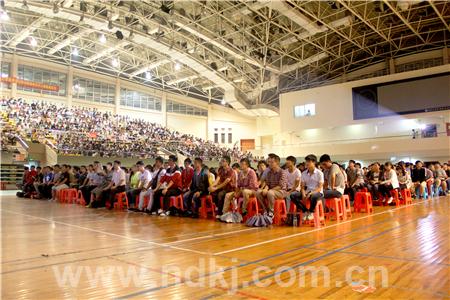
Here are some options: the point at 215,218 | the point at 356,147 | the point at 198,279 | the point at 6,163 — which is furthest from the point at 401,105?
the point at 6,163

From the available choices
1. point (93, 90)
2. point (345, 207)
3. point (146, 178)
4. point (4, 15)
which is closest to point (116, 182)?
point (146, 178)

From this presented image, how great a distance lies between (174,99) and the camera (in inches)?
1212

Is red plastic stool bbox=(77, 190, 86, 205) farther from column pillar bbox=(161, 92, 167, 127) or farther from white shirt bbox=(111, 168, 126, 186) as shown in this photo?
column pillar bbox=(161, 92, 167, 127)

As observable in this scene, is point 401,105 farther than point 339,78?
No

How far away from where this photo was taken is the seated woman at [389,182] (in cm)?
856

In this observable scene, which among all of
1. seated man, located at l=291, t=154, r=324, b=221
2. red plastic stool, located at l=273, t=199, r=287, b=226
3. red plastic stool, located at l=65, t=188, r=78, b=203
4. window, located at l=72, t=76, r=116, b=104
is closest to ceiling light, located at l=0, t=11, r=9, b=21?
window, located at l=72, t=76, r=116, b=104

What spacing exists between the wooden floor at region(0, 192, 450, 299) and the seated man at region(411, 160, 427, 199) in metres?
5.40

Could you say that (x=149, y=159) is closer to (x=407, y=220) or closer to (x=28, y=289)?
(x=407, y=220)

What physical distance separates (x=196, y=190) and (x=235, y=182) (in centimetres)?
92

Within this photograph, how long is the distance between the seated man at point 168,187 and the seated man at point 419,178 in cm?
771

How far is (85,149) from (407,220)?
16.8m

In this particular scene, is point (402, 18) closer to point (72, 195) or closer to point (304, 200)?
point (304, 200)

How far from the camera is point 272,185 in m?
6.12

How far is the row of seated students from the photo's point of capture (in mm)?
5879
